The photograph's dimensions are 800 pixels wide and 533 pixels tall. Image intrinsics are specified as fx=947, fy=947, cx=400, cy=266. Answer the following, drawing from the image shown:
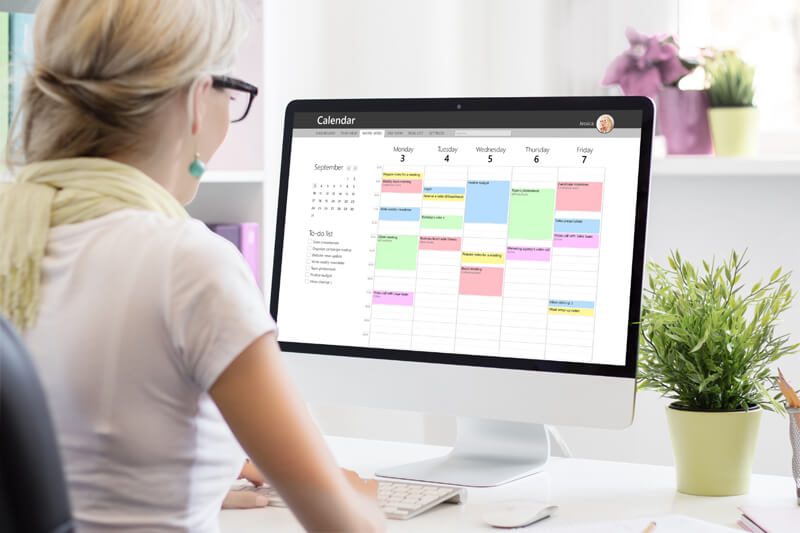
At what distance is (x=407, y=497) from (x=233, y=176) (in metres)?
0.88

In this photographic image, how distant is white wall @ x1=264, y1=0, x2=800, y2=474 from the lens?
1.87m

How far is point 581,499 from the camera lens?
114cm

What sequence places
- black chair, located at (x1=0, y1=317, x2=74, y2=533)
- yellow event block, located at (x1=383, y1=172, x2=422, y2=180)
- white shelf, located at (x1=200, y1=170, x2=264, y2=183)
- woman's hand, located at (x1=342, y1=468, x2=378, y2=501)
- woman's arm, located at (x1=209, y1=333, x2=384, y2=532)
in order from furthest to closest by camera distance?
1. white shelf, located at (x1=200, y1=170, x2=264, y2=183)
2. yellow event block, located at (x1=383, y1=172, x2=422, y2=180)
3. woman's hand, located at (x1=342, y1=468, x2=378, y2=501)
4. woman's arm, located at (x1=209, y1=333, x2=384, y2=532)
5. black chair, located at (x1=0, y1=317, x2=74, y2=533)

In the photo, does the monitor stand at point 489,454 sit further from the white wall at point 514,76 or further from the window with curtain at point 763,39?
the window with curtain at point 763,39

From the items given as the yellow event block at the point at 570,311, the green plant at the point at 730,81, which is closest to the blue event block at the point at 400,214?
the yellow event block at the point at 570,311

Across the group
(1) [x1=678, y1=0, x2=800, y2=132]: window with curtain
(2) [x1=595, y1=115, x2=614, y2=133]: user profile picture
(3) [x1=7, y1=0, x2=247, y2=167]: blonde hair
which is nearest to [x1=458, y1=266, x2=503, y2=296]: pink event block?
(2) [x1=595, y1=115, x2=614, y2=133]: user profile picture

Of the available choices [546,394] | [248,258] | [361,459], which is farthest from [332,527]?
[248,258]

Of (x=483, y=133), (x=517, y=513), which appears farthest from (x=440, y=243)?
(x=517, y=513)

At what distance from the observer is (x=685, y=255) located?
1.93m

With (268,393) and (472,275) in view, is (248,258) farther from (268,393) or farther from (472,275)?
(268,393)

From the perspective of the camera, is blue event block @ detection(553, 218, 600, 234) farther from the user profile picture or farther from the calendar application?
the user profile picture

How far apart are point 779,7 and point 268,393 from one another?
168 centimetres

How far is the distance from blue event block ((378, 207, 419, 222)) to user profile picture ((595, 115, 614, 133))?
0.83 feet

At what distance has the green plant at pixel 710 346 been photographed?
1.12m
